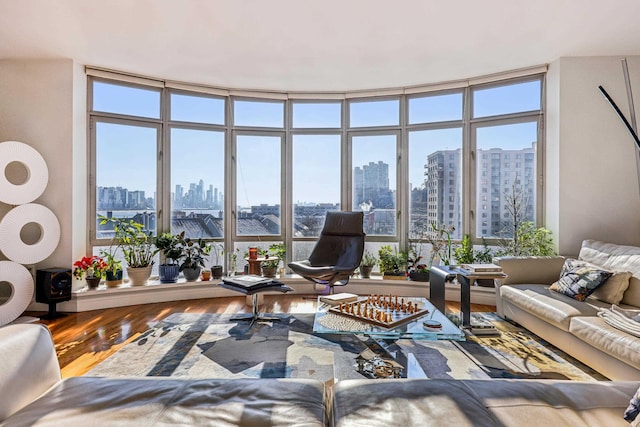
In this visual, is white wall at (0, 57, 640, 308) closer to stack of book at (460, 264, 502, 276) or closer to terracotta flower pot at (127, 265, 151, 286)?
terracotta flower pot at (127, 265, 151, 286)

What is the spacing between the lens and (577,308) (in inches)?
102

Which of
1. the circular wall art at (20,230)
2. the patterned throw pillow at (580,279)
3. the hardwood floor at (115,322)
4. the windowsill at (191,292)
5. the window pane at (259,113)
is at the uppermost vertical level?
the window pane at (259,113)

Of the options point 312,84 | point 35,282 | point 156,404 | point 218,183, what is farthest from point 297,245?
point 156,404

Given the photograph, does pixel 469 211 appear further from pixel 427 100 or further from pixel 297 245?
pixel 297 245

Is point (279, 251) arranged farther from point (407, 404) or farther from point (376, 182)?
point (407, 404)

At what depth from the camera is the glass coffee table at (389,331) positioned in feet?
6.86

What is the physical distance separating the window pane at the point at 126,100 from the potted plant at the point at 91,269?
184 cm

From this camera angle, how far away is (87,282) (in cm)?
409

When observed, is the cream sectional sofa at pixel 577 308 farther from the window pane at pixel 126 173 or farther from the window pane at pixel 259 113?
the window pane at pixel 126 173

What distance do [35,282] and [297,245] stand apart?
3.08 meters

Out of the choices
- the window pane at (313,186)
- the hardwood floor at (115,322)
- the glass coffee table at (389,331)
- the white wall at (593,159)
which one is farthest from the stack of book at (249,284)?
the white wall at (593,159)

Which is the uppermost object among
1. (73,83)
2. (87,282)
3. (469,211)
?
(73,83)

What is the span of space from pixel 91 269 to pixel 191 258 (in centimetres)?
111

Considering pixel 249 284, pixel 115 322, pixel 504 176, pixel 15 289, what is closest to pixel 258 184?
pixel 249 284
